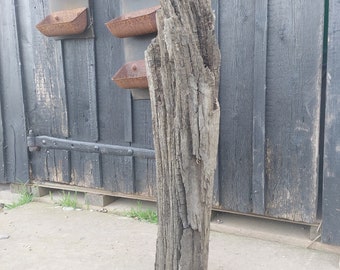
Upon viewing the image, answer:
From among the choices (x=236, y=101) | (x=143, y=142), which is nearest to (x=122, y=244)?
(x=143, y=142)

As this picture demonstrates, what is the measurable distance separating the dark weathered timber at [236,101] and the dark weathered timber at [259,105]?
4 cm

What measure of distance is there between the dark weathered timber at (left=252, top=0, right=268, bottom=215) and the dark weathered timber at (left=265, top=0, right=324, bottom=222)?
1.6 inches

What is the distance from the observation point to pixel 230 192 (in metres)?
3.19

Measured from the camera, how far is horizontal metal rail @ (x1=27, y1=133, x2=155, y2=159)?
11.6 feet

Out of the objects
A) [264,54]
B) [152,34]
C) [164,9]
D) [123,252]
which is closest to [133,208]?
[123,252]

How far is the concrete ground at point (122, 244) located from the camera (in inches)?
108

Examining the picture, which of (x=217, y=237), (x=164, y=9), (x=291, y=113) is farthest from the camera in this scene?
(x=217, y=237)

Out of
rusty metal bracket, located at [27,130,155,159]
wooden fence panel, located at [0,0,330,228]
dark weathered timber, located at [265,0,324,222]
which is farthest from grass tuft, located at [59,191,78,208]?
dark weathered timber, located at [265,0,324,222]

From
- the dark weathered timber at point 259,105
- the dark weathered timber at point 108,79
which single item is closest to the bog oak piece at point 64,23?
the dark weathered timber at point 108,79

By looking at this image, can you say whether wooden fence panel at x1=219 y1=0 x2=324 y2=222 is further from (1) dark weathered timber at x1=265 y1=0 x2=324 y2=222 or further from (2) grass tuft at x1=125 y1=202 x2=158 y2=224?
(2) grass tuft at x1=125 y1=202 x2=158 y2=224

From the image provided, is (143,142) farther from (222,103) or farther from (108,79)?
(222,103)

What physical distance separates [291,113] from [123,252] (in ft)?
5.19

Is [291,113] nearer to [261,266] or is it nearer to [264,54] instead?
[264,54]

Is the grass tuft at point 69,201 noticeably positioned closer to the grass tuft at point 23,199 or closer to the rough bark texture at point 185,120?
the grass tuft at point 23,199
